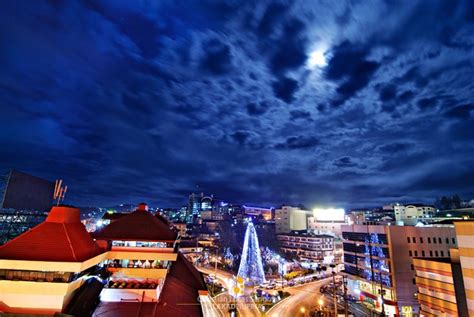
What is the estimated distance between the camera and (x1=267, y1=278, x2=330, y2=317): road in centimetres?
Result: 4738

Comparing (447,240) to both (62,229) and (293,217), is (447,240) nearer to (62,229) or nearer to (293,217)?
(62,229)

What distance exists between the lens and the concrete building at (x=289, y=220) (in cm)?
14662

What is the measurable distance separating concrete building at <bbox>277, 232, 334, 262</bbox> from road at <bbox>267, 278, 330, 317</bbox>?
33.7 meters

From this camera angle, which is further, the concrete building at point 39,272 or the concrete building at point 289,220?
the concrete building at point 289,220

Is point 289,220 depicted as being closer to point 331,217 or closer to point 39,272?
point 331,217

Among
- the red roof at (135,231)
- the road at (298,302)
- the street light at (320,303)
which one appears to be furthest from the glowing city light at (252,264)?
the red roof at (135,231)

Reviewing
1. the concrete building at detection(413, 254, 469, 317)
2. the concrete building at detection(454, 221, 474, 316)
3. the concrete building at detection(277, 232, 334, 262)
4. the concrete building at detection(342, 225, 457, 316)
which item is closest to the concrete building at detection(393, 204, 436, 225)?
the concrete building at detection(277, 232, 334, 262)

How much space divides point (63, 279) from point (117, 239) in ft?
26.1

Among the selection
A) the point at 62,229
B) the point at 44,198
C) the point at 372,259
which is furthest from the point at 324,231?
the point at 62,229

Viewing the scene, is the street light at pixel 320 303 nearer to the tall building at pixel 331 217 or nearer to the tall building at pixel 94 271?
the tall building at pixel 94 271

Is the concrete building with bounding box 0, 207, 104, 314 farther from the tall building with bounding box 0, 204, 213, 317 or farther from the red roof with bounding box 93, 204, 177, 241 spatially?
the red roof with bounding box 93, 204, 177, 241

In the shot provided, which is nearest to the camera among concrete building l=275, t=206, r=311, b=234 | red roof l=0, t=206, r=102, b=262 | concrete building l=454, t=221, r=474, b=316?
red roof l=0, t=206, r=102, b=262

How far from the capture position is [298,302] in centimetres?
5397

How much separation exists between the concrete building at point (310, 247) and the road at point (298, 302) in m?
33.7
